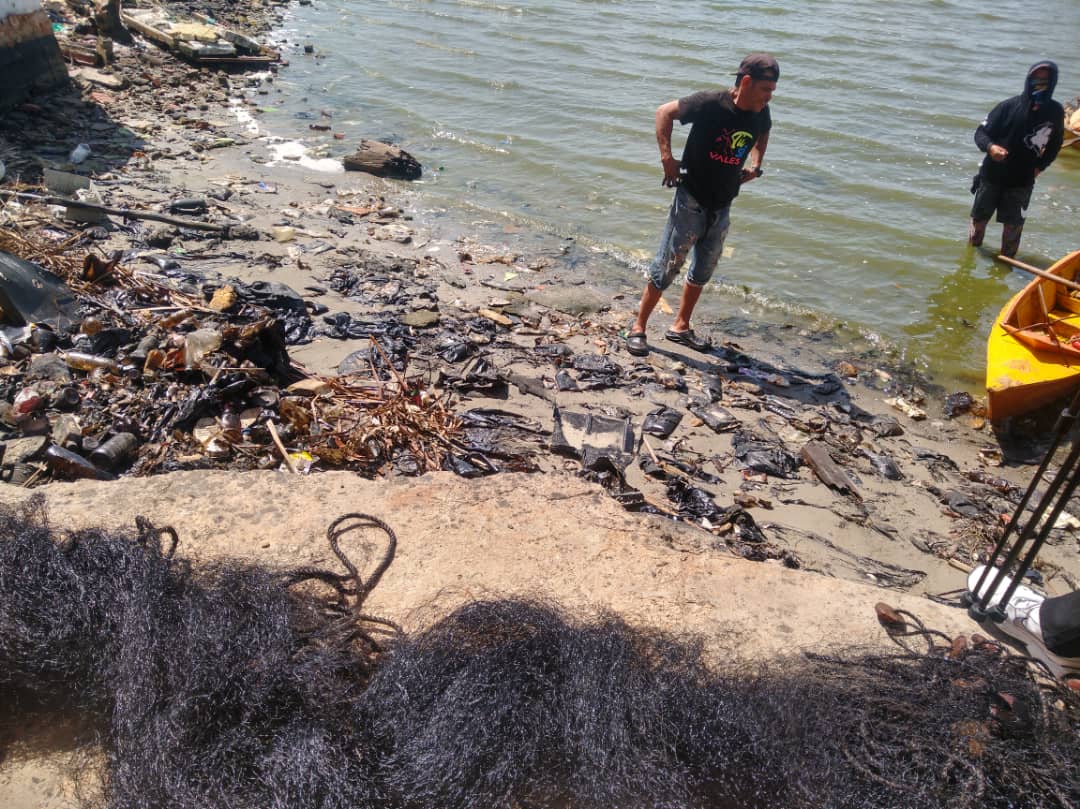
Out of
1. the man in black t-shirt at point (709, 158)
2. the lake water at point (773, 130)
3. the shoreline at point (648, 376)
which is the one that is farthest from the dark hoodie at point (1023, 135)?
the man in black t-shirt at point (709, 158)

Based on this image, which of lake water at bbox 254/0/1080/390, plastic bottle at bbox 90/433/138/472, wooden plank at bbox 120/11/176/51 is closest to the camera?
plastic bottle at bbox 90/433/138/472

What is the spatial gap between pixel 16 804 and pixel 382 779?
1.36 meters

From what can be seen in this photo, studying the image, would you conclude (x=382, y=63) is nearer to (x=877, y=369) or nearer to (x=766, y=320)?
(x=766, y=320)

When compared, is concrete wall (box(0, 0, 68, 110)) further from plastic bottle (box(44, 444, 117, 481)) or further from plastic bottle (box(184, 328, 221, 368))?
plastic bottle (box(44, 444, 117, 481))

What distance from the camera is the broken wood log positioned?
16.8 ft

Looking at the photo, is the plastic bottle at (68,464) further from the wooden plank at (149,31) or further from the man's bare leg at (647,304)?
the wooden plank at (149,31)

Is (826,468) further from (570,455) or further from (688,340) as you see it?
(688,340)

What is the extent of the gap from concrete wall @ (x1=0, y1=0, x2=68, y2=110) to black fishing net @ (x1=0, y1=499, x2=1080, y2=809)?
33.9ft

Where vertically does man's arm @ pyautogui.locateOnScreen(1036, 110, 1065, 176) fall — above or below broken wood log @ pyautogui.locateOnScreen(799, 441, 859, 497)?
above

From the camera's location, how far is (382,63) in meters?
16.1

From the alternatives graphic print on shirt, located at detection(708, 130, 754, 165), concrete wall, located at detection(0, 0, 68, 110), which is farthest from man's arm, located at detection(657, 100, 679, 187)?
concrete wall, located at detection(0, 0, 68, 110)

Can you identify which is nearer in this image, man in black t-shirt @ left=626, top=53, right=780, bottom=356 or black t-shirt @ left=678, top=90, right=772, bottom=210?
man in black t-shirt @ left=626, top=53, right=780, bottom=356

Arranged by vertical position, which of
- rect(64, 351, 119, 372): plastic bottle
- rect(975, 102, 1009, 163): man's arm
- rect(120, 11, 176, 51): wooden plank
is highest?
rect(975, 102, 1009, 163): man's arm

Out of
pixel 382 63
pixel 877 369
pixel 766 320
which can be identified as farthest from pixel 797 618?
pixel 382 63
